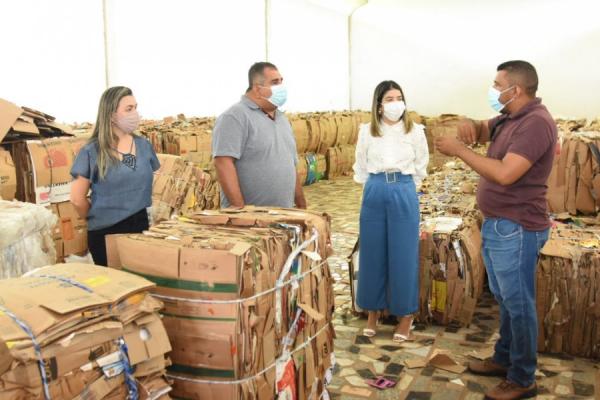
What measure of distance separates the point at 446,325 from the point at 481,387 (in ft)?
3.09

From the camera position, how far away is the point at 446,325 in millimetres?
4273

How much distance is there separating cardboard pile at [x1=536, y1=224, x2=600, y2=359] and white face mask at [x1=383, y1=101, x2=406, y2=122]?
1225 millimetres

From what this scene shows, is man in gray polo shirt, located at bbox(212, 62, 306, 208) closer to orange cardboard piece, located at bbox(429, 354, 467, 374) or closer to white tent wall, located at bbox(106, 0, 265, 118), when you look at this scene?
orange cardboard piece, located at bbox(429, 354, 467, 374)

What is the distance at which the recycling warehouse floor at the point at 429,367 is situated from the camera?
329 centimetres

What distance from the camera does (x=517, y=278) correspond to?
305 cm

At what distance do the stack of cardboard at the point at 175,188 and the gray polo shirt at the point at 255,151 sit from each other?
1671mm

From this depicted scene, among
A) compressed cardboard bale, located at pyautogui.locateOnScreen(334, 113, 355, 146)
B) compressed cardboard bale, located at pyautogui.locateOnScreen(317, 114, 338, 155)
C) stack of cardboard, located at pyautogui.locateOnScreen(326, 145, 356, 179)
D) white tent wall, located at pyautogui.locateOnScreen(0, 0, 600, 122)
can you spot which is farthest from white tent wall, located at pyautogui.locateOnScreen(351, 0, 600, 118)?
compressed cardboard bale, located at pyautogui.locateOnScreen(317, 114, 338, 155)

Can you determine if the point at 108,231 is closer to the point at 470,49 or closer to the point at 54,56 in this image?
the point at 54,56

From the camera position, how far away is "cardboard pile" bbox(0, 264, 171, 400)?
153cm

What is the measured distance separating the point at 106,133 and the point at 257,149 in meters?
0.84

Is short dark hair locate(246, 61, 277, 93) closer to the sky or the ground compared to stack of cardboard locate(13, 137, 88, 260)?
closer to the sky

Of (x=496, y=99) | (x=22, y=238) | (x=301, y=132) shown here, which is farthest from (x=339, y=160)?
(x=22, y=238)

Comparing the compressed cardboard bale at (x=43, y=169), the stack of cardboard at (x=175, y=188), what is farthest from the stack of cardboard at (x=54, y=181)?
the stack of cardboard at (x=175, y=188)

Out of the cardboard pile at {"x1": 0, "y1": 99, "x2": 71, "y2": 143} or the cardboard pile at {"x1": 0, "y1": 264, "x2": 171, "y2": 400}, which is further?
the cardboard pile at {"x1": 0, "y1": 99, "x2": 71, "y2": 143}
